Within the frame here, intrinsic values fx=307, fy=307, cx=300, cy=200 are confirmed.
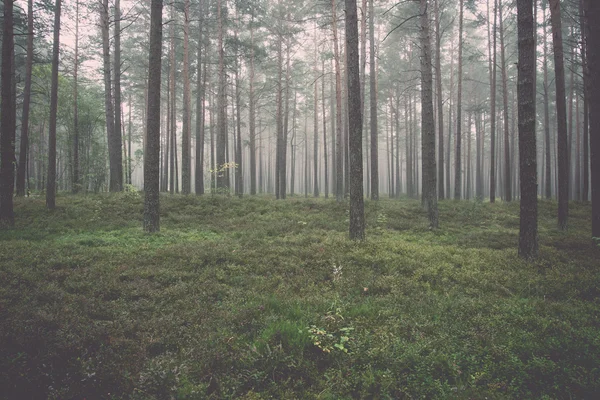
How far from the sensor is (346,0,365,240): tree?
9.13 m

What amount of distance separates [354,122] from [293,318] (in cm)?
626

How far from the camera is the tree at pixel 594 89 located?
8.69 meters

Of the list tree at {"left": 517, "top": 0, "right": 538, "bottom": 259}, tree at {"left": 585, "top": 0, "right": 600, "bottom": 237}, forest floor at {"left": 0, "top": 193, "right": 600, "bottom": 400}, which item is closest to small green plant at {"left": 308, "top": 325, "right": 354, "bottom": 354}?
forest floor at {"left": 0, "top": 193, "right": 600, "bottom": 400}

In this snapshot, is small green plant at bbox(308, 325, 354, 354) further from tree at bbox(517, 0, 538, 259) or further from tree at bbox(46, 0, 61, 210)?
tree at bbox(46, 0, 61, 210)

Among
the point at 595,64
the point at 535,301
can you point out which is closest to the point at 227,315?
the point at 535,301

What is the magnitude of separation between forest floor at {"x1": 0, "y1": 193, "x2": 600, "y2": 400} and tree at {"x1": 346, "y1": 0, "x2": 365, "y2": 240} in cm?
92

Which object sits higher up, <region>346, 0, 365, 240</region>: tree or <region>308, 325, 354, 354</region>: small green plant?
<region>346, 0, 365, 240</region>: tree

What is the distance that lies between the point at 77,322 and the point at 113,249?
4062mm

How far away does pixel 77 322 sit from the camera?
478 centimetres

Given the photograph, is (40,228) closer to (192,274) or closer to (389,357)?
(192,274)

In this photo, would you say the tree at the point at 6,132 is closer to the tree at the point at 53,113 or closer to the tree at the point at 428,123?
the tree at the point at 53,113

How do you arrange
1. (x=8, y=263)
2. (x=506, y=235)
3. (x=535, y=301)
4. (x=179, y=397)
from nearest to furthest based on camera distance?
(x=179, y=397) → (x=535, y=301) → (x=8, y=263) → (x=506, y=235)

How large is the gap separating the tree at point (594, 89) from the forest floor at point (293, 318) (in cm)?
146

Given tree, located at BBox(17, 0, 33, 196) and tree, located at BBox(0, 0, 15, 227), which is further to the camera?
tree, located at BBox(17, 0, 33, 196)
